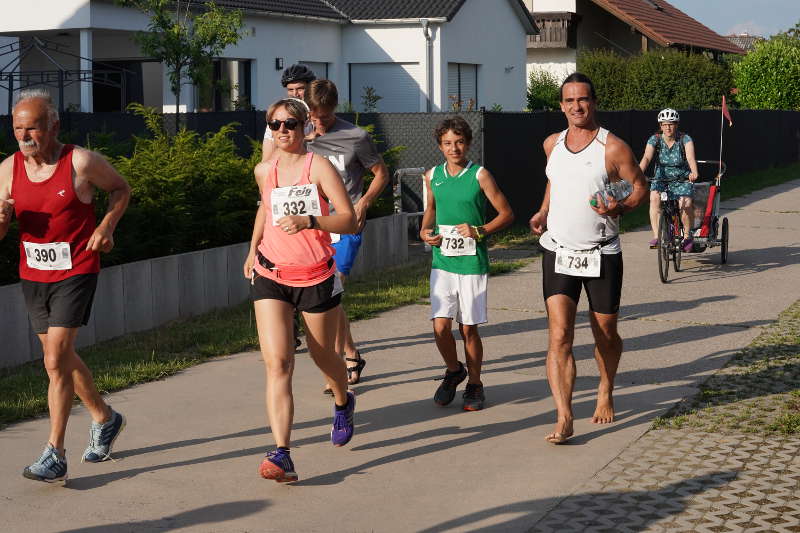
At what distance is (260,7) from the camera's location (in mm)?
30391

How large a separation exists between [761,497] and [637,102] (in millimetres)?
39028

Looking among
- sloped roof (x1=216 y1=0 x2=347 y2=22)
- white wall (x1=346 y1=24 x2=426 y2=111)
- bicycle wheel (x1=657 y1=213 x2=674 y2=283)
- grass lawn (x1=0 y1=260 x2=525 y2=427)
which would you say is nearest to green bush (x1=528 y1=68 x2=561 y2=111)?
white wall (x1=346 y1=24 x2=426 y2=111)

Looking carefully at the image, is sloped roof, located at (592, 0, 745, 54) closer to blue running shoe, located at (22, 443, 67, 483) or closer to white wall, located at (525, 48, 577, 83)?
white wall, located at (525, 48, 577, 83)

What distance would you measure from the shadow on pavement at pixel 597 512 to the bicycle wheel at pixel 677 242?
801cm

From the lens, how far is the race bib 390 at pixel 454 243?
7371mm

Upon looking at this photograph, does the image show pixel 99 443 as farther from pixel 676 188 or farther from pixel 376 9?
pixel 376 9

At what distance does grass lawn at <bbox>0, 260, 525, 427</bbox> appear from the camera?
7.71 m

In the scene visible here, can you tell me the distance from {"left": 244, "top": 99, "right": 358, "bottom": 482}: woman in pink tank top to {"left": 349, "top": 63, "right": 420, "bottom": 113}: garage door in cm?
2874

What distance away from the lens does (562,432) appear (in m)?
6.61

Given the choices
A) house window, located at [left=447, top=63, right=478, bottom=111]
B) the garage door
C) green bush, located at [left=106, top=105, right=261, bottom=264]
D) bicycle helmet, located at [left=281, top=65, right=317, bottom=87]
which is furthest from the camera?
house window, located at [left=447, top=63, right=478, bottom=111]

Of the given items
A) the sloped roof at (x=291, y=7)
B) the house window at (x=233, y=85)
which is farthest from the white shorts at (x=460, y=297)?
the sloped roof at (x=291, y=7)

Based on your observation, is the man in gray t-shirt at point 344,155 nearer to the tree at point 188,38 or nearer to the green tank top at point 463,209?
the green tank top at point 463,209

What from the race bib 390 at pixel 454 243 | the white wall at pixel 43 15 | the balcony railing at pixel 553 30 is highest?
the balcony railing at pixel 553 30

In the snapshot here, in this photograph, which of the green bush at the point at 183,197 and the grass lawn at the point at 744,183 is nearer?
the green bush at the point at 183,197
